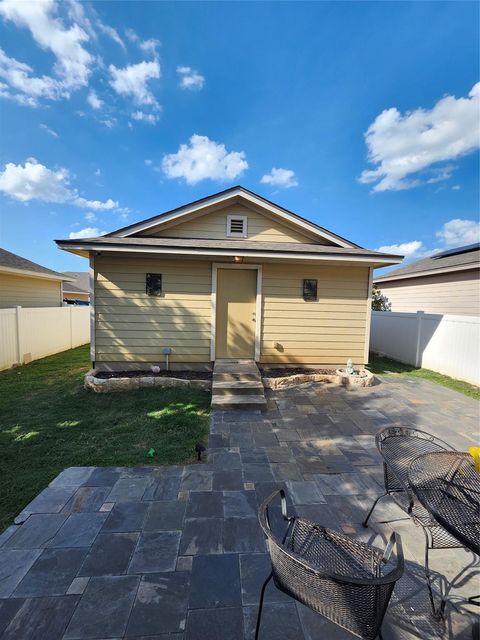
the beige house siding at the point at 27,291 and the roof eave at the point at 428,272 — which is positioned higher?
the roof eave at the point at 428,272

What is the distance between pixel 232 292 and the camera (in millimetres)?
6668

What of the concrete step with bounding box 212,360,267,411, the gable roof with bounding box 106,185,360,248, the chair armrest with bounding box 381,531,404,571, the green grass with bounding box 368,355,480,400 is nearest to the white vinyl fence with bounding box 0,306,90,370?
the gable roof with bounding box 106,185,360,248

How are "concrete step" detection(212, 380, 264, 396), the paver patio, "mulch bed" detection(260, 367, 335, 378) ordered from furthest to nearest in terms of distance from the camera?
"mulch bed" detection(260, 367, 335, 378), "concrete step" detection(212, 380, 264, 396), the paver patio

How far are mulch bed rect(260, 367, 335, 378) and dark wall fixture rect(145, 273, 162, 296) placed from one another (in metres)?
3.13

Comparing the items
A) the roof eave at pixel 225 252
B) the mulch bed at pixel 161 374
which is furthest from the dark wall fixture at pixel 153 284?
the mulch bed at pixel 161 374

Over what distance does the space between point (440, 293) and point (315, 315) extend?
6332 mm

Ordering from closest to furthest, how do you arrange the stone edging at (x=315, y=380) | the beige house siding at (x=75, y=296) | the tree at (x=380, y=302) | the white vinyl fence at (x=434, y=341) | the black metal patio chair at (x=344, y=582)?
the black metal patio chair at (x=344, y=582)
the stone edging at (x=315, y=380)
the white vinyl fence at (x=434, y=341)
the tree at (x=380, y=302)
the beige house siding at (x=75, y=296)

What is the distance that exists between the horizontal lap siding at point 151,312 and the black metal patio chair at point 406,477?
186 inches

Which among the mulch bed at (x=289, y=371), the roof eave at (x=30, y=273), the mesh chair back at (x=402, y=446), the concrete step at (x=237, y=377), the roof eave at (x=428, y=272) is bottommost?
the mulch bed at (x=289, y=371)

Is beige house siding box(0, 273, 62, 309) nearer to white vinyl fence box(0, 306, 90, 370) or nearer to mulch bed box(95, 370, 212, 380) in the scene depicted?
white vinyl fence box(0, 306, 90, 370)

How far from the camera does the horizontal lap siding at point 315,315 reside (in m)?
6.71

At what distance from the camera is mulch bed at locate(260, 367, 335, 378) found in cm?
643

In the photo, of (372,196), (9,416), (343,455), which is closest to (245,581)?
(343,455)

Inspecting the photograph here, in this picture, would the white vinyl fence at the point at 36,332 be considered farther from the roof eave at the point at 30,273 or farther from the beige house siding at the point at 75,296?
the beige house siding at the point at 75,296
